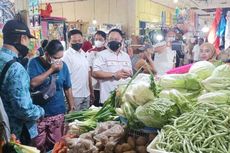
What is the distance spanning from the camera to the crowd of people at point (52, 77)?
102 inches

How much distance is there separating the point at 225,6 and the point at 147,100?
5483mm

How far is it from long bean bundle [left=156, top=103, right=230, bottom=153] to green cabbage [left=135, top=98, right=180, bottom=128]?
0.07 meters

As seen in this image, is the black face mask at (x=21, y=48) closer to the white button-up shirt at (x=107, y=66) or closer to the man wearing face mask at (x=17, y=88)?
the man wearing face mask at (x=17, y=88)

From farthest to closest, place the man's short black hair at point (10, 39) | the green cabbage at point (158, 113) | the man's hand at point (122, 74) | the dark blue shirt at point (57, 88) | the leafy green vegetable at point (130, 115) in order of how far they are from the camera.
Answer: the man's hand at point (122, 74), the dark blue shirt at point (57, 88), the man's short black hair at point (10, 39), the leafy green vegetable at point (130, 115), the green cabbage at point (158, 113)

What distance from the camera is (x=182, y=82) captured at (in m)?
1.71

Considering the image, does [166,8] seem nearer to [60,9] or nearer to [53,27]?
[60,9]

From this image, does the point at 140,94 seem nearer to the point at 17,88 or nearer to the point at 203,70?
the point at 203,70

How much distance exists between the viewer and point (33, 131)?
2779 millimetres

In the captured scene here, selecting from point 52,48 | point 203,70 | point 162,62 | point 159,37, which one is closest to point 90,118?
point 203,70

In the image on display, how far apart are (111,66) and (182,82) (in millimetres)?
2151

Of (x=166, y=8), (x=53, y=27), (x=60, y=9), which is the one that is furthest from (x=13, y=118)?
(x=166, y=8)

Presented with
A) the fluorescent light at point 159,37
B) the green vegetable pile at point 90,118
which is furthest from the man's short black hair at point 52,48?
the fluorescent light at point 159,37

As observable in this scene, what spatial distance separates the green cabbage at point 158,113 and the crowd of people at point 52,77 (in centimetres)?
29

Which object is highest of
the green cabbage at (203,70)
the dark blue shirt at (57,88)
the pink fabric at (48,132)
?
Result: the green cabbage at (203,70)
